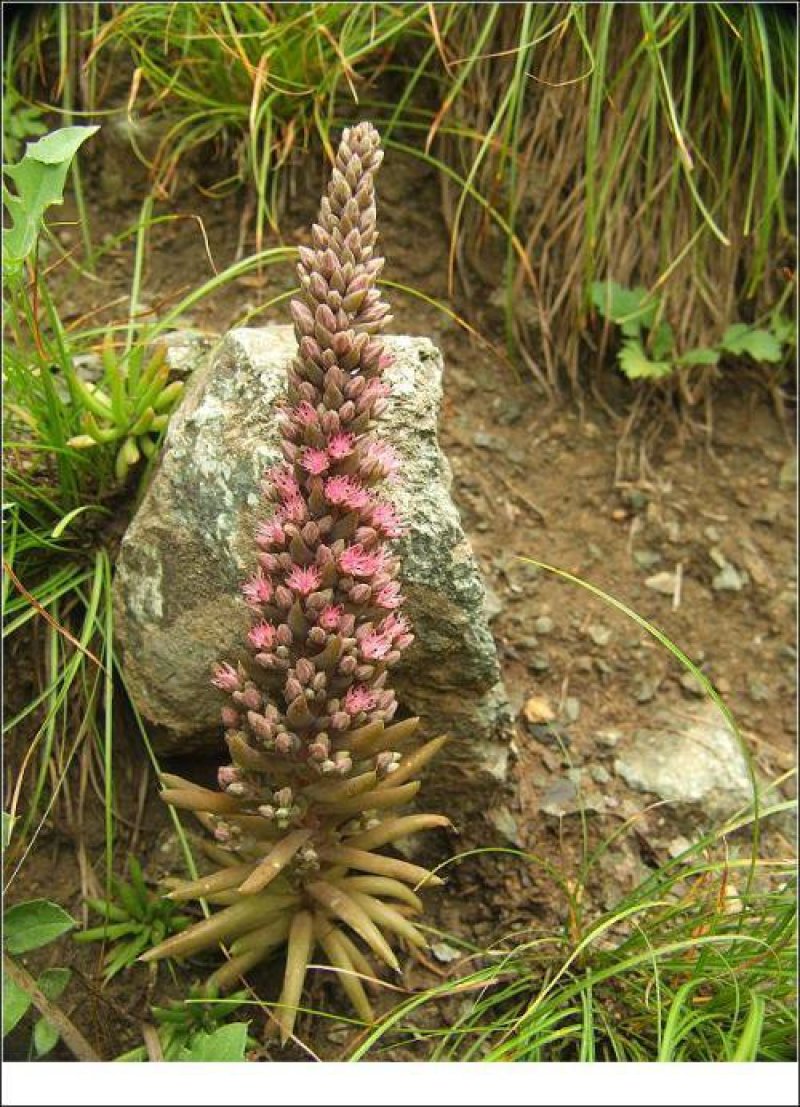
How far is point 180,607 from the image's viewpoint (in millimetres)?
2572

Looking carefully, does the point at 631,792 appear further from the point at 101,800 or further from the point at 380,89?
the point at 380,89

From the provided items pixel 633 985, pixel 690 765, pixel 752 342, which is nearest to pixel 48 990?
pixel 633 985

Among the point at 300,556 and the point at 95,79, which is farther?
the point at 95,79

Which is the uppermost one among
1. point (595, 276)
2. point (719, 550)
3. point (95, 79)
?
point (95, 79)

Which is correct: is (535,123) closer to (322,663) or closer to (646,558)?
(646,558)

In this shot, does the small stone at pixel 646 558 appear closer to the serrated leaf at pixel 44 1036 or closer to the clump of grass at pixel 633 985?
the clump of grass at pixel 633 985

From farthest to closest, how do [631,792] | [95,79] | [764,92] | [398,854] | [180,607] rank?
[95,79] < [764,92] < [631,792] < [398,854] < [180,607]

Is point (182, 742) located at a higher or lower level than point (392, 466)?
lower

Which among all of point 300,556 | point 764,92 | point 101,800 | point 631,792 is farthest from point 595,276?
point 101,800

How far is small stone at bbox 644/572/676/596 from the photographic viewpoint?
3449mm

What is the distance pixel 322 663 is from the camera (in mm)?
2201

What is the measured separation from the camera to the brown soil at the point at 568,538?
292cm

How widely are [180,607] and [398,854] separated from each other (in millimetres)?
769

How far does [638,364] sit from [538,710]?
3.57 feet
